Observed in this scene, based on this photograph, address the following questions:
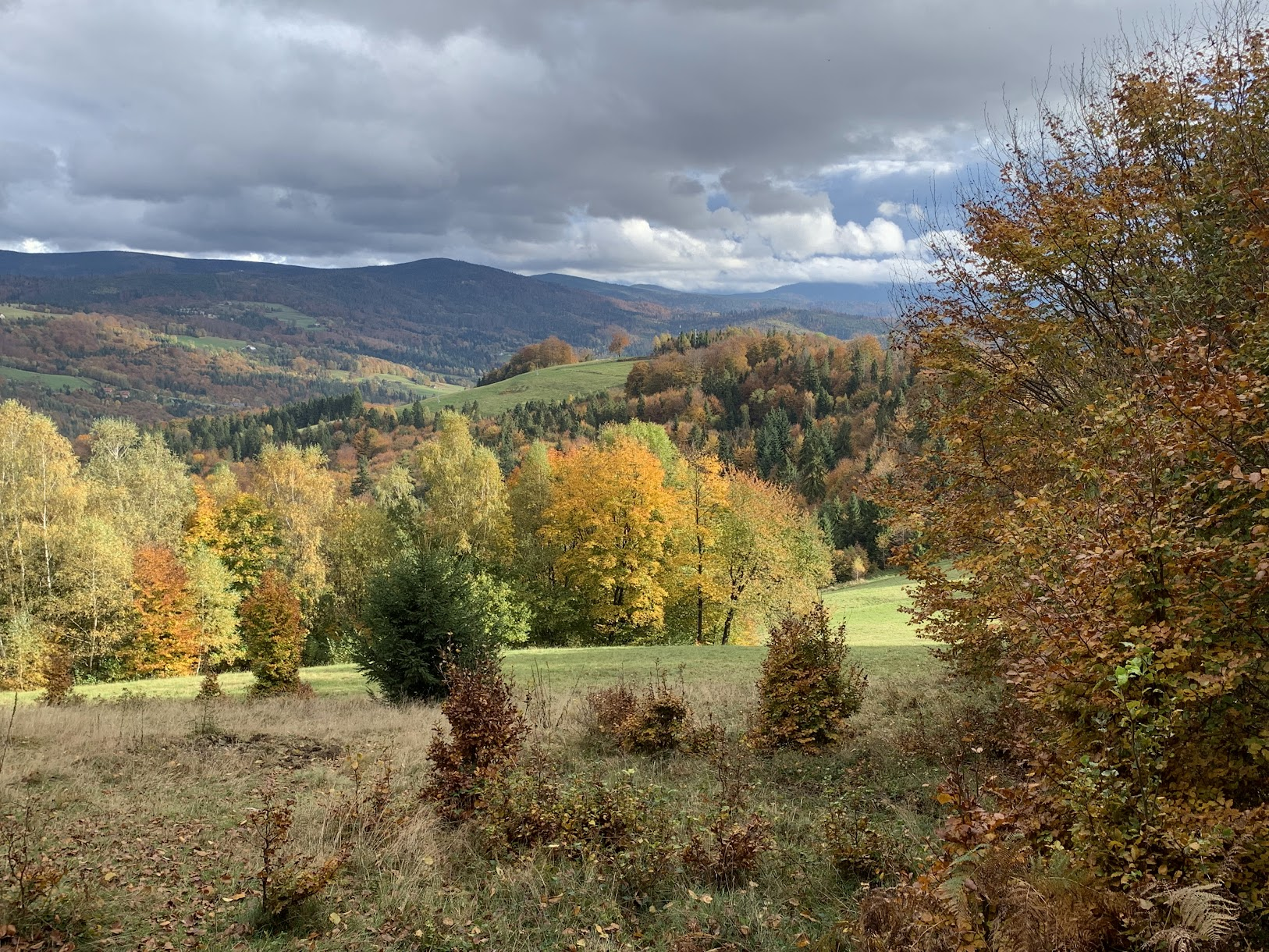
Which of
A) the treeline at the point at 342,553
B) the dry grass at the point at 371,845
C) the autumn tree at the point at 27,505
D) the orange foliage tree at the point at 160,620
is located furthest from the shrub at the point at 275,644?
the autumn tree at the point at 27,505

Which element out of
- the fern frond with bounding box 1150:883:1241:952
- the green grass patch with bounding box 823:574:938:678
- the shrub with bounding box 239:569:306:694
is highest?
the fern frond with bounding box 1150:883:1241:952

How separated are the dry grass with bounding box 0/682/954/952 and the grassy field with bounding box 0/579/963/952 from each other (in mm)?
31

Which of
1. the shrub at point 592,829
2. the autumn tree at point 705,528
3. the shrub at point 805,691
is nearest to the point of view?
the shrub at point 592,829

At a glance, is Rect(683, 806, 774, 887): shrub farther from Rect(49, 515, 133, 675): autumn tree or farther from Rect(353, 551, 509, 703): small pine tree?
Rect(49, 515, 133, 675): autumn tree

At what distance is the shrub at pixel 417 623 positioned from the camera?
63.0ft

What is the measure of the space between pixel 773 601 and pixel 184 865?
1248 inches

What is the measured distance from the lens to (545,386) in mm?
177000

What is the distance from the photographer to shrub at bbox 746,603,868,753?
12734 mm

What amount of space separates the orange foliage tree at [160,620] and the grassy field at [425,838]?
24.0m

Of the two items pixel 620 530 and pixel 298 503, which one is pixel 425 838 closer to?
pixel 620 530

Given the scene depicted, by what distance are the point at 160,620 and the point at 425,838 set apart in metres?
35.6

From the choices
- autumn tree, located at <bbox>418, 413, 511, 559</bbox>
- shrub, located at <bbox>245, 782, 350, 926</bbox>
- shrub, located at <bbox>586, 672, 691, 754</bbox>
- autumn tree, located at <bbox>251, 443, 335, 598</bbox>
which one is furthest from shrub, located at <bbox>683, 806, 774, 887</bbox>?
autumn tree, located at <bbox>251, 443, 335, 598</bbox>

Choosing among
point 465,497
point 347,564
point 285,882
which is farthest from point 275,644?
point 347,564

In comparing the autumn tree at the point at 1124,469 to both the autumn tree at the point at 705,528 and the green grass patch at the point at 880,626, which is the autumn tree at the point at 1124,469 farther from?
the autumn tree at the point at 705,528
